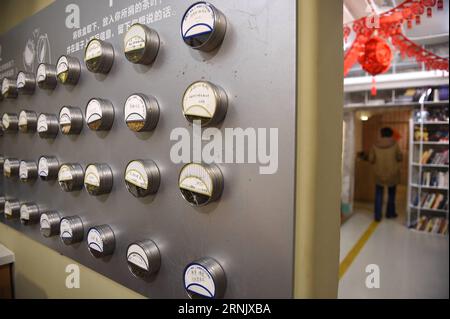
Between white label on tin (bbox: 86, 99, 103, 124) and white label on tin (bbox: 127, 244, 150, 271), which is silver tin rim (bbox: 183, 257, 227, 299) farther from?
white label on tin (bbox: 86, 99, 103, 124)

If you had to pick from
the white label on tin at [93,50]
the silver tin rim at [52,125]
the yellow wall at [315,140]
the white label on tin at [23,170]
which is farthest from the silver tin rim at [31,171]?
the yellow wall at [315,140]

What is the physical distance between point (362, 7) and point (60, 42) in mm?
2378

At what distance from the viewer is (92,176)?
103cm

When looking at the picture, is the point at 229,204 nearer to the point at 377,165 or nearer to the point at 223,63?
the point at 223,63

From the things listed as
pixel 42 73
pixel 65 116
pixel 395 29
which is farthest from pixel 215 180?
pixel 395 29

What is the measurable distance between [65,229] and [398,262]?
166 inches

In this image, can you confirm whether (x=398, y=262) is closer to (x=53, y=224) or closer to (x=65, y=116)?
(x=53, y=224)

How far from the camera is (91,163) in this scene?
1085 mm

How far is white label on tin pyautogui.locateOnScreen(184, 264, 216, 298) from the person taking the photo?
718 millimetres

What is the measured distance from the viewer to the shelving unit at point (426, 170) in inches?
192

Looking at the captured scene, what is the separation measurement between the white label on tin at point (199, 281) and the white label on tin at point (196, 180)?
0.67 ft
